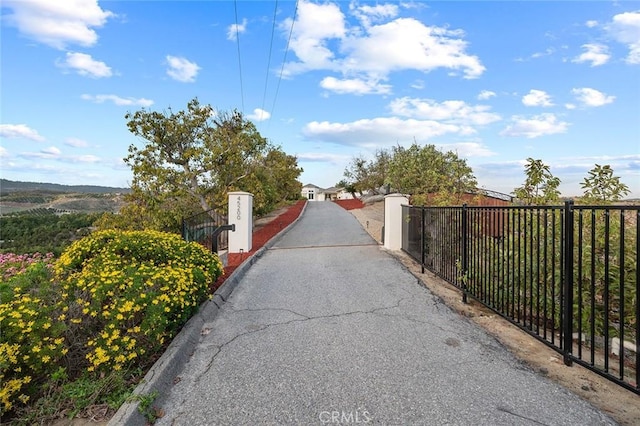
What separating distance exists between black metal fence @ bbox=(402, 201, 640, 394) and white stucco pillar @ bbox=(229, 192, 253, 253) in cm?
484

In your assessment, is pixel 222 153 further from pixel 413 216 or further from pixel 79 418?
pixel 79 418

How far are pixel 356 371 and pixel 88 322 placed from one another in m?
2.46

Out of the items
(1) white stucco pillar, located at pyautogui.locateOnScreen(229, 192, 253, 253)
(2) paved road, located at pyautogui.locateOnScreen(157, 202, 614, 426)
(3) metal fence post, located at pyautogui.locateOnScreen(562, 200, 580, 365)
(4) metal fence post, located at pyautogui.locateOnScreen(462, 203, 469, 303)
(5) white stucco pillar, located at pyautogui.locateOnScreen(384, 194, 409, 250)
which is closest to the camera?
(2) paved road, located at pyautogui.locateOnScreen(157, 202, 614, 426)

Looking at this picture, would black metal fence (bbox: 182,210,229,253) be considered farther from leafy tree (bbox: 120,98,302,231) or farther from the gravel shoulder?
the gravel shoulder

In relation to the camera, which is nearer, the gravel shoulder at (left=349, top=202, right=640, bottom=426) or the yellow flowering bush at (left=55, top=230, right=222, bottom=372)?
the gravel shoulder at (left=349, top=202, right=640, bottom=426)

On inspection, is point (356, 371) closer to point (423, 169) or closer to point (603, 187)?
point (603, 187)

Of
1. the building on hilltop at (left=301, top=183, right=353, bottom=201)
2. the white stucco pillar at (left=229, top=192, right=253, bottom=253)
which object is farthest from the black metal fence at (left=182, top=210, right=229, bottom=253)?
the building on hilltop at (left=301, top=183, right=353, bottom=201)

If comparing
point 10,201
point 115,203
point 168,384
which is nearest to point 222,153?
point 115,203

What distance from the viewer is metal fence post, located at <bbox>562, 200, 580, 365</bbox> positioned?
326 centimetres

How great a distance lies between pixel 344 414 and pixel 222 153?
12.0 m

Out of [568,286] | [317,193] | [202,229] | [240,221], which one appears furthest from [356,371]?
[317,193]

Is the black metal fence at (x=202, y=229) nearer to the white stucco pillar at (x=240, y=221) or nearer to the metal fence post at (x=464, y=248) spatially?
the white stucco pillar at (x=240, y=221)

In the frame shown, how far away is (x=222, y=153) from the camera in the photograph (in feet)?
43.5

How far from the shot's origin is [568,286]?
3.29m
